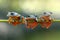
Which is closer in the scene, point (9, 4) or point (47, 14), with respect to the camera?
point (47, 14)

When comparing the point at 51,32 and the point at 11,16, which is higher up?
the point at 11,16

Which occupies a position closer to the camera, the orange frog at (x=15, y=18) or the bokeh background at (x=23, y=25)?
the orange frog at (x=15, y=18)

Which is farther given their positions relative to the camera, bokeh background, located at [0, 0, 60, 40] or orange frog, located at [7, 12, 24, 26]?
bokeh background, located at [0, 0, 60, 40]

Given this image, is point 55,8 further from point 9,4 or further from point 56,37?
point 9,4

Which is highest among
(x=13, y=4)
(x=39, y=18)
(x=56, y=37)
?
(x=13, y=4)

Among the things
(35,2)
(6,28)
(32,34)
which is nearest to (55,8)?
(35,2)

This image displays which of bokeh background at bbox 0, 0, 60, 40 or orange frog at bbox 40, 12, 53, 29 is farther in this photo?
bokeh background at bbox 0, 0, 60, 40

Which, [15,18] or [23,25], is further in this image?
[23,25]

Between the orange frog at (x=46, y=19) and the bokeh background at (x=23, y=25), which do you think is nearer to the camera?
the orange frog at (x=46, y=19)
